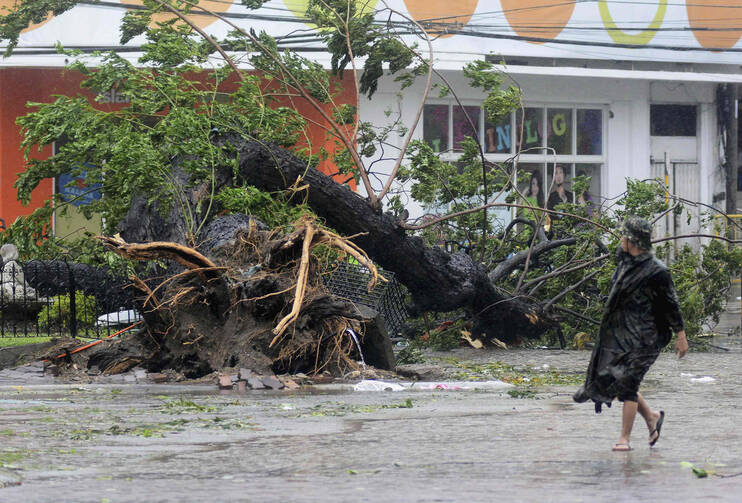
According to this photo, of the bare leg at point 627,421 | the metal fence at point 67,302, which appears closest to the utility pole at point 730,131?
the metal fence at point 67,302

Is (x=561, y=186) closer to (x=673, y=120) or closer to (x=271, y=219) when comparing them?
(x=673, y=120)

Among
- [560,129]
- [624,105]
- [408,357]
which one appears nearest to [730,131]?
[624,105]

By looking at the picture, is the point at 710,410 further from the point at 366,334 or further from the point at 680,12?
the point at 680,12

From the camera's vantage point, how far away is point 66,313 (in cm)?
1409

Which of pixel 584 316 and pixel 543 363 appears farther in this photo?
pixel 584 316

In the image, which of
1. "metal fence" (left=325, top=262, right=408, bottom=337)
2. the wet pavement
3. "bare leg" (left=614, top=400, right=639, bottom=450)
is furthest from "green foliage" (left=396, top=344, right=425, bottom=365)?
"bare leg" (left=614, top=400, right=639, bottom=450)

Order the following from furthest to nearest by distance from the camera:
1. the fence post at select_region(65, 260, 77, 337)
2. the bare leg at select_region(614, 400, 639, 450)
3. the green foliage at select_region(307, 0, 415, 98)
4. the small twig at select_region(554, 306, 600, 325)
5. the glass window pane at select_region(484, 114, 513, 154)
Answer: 1. the glass window pane at select_region(484, 114, 513, 154)
2. the small twig at select_region(554, 306, 600, 325)
3. the green foliage at select_region(307, 0, 415, 98)
4. the fence post at select_region(65, 260, 77, 337)
5. the bare leg at select_region(614, 400, 639, 450)

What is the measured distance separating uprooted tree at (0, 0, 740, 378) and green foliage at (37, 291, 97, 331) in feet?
2.64

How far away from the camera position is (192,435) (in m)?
6.82

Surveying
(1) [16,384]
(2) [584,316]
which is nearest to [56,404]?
(1) [16,384]

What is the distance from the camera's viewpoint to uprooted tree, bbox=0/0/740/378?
36.0ft

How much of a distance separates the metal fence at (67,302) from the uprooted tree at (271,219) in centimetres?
49

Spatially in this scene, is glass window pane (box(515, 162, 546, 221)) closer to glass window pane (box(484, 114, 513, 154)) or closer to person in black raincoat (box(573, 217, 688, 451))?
glass window pane (box(484, 114, 513, 154))

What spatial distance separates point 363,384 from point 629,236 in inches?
175
